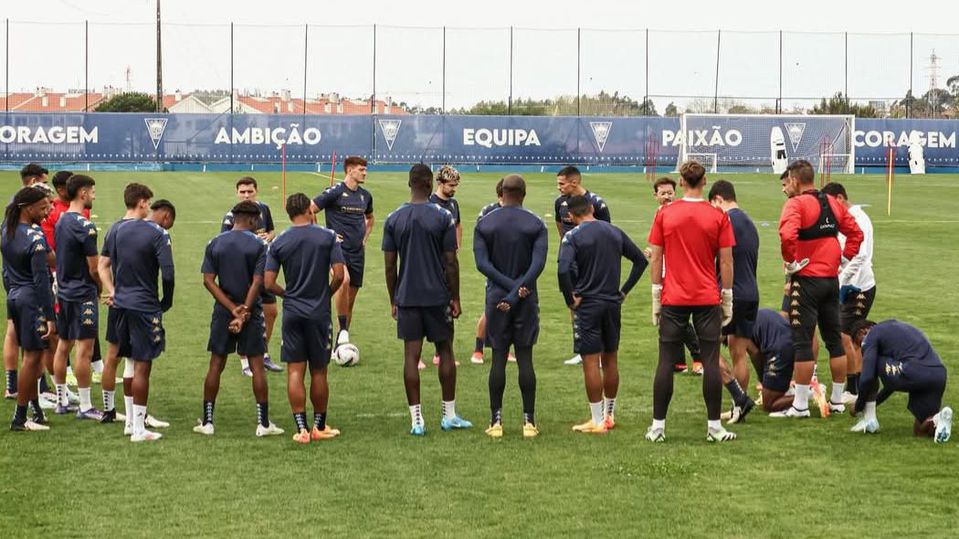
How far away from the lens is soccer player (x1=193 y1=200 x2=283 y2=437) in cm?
1031

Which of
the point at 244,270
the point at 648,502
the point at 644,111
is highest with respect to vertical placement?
the point at 644,111

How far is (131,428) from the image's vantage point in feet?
34.3

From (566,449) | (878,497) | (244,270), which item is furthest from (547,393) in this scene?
(878,497)

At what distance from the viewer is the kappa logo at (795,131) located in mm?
60250

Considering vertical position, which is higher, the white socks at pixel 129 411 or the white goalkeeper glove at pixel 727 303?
the white goalkeeper glove at pixel 727 303

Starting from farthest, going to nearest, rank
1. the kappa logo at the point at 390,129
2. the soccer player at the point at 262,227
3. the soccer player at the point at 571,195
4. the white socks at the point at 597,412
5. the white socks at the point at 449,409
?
the kappa logo at the point at 390,129
the soccer player at the point at 262,227
the soccer player at the point at 571,195
the white socks at the point at 449,409
the white socks at the point at 597,412

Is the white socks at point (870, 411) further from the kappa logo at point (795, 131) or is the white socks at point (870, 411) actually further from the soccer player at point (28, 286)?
the kappa logo at point (795, 131)

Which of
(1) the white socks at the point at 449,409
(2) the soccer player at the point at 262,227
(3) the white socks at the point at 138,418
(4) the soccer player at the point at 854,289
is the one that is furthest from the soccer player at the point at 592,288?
(3) the white socks at the point at 138,418

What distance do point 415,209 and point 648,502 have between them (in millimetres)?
3137

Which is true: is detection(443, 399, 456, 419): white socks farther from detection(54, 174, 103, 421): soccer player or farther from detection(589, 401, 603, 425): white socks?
detection(54, 174, 103, 421): soccer player

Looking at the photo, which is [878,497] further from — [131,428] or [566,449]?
[131,428]

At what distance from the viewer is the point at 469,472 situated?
30.6 feet

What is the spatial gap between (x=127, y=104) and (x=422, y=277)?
6925 cm

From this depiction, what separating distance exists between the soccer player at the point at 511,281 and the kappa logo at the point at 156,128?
49.3 metres
